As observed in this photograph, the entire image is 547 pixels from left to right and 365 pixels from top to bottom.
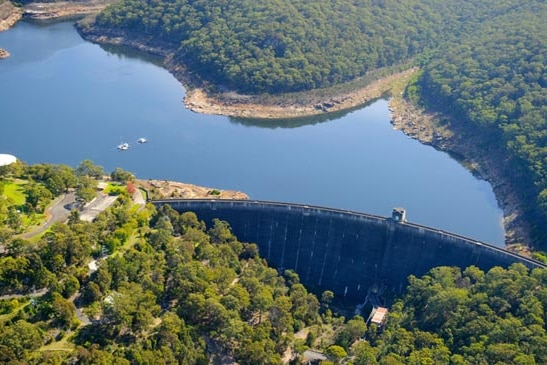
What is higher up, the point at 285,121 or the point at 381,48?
the point at 381,48

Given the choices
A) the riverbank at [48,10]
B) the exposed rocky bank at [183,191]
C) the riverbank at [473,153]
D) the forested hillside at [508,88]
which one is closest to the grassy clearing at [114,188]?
the exposed rocky bank at [183,191]

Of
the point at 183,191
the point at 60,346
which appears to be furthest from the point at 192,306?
the point at 183,191

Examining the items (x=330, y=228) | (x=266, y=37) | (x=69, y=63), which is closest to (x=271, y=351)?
(x=330, y=228)

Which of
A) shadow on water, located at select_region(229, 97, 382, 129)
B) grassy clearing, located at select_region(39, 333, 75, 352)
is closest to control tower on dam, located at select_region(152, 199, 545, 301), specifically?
grassy clearing, located at select_region(39, 333, 75, 352)

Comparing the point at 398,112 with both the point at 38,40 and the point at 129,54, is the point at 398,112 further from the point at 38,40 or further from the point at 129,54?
the point at 38,40

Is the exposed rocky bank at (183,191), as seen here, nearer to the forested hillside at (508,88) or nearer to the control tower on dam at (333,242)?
the control tower on dam at (333,242)

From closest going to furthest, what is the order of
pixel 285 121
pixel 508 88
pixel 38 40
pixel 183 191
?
pixel 183 191 → pixel 508 88 → pixel 285 121 → pixel 38 40

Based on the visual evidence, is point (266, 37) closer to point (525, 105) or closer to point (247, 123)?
point (247, 123)
